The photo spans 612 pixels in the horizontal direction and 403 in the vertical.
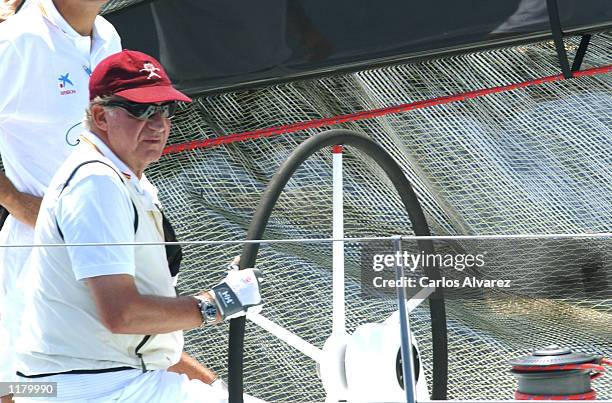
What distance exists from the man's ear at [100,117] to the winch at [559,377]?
2.58 feet

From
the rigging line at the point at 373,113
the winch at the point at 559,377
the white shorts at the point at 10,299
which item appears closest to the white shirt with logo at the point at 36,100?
the white shorts at the point at 10,299

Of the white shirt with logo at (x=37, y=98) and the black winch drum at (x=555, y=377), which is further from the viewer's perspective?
the white shirt with logo at (x=37, y=98)

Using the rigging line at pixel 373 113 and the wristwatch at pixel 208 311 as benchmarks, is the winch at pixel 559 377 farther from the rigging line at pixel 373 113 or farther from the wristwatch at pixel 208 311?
the rigging line at pixel 373 113

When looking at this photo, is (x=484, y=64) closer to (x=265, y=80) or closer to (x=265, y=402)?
(x=265, y=80)

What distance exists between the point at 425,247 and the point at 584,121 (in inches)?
66.9

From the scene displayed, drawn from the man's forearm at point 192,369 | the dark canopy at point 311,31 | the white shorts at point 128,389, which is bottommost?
the white shorts at point 128,389

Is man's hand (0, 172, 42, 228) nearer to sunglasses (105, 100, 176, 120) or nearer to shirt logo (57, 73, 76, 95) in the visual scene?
shirt logo (57, 73, 76, 95)

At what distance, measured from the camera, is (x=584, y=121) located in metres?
3.25

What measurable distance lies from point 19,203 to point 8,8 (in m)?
0.47

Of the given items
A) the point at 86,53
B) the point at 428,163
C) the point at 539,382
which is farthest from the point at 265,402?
the point at 428,163

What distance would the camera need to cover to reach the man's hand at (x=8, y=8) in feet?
8.23

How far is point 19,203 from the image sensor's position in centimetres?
232

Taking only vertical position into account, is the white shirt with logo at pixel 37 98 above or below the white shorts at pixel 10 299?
above

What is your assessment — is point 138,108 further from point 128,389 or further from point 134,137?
point 128,389
